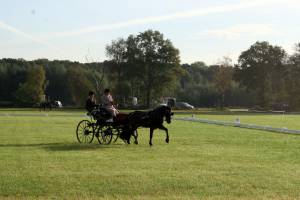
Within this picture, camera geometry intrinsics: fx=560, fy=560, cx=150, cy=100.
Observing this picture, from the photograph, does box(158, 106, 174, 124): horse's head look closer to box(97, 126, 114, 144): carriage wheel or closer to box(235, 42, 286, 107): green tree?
box(97, 126, 114, 144): carriage wheel

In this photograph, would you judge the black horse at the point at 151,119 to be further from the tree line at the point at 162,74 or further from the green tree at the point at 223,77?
the green tree at the point at 223,77

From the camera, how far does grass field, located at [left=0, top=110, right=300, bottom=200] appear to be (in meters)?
10.0

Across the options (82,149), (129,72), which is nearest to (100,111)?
(82,149)

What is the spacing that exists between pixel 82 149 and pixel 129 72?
7091cm

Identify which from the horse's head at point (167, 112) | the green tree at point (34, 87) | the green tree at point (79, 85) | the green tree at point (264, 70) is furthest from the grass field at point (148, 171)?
the green tree at point (79, 85)

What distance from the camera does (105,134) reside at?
20062 mm

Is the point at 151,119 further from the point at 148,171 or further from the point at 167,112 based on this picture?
the point at 148,171

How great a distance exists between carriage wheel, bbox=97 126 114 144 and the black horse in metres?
0.70

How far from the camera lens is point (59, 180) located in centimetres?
1116

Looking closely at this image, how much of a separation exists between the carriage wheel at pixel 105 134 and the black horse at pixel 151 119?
70cm

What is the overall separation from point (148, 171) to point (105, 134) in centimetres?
775

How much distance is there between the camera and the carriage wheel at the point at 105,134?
20016 mm

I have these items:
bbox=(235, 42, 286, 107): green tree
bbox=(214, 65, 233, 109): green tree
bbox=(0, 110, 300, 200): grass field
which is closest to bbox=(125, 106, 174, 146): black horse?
bbox=(0, 110, 300, 200): grass field

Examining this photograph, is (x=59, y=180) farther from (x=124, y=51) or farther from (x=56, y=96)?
(x=56, y=96)
